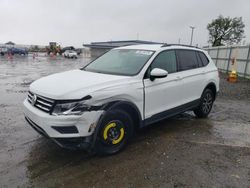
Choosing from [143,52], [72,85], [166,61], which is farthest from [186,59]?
[72,85]

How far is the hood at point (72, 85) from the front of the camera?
312 centimetres

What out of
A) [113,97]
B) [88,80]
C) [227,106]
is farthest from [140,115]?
[227,106]

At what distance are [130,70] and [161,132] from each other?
5.34 ft

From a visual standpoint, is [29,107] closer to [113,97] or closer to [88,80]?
[88,80]

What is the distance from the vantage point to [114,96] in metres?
3.40

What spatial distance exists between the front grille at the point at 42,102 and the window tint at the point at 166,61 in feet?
6.51

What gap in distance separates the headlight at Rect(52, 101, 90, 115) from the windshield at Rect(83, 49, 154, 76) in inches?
44.9

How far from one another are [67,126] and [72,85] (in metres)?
0.65

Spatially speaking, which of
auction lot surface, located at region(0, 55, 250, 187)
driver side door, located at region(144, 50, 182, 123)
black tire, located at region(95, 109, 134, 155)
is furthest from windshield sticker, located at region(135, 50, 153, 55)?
auction lot surface, located at region(0, 55, 250, 187)

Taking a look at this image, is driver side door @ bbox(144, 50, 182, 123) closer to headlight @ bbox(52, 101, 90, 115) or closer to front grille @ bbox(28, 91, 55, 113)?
headlight @ bbox(52, 101, 90, 115)

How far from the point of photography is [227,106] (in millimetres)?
7336

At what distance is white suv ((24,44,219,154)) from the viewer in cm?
311

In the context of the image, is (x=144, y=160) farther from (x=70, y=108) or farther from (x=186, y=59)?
(x=186, y=59)

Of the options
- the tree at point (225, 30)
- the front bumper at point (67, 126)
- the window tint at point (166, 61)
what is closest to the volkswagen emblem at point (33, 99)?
the front bumper at point (67, 126)
